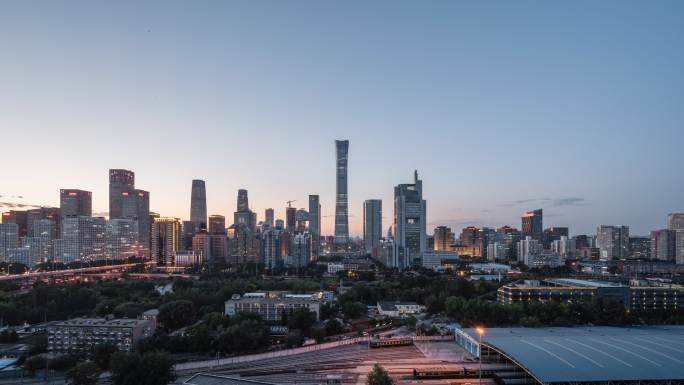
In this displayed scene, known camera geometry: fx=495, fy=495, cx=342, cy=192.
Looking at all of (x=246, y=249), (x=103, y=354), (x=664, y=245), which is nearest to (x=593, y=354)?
(x=103, y=354)

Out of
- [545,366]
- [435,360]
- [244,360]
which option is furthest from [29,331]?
[545,366]

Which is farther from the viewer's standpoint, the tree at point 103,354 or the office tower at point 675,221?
the office tower at point 675,221

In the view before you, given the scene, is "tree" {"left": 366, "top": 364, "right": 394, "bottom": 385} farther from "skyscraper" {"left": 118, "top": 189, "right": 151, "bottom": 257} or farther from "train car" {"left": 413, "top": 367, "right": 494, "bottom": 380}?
"skyscraper" {"left": 118, "top": 189, "right": 151, "bottom": 257}

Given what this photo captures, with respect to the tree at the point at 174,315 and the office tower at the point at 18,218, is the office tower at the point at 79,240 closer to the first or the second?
the office tower at the point at 18,218

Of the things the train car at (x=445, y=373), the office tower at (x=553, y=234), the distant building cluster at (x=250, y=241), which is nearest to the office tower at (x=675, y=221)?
the distant building cluster at (x=250, y=241)

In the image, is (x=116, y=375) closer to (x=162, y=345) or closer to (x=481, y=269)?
(x=162, y=345)

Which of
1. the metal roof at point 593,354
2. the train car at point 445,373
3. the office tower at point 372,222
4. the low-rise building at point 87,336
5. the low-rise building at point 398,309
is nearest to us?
the metal roof at point 593,354

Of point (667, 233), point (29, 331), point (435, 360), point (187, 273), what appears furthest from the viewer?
point (667, 233)

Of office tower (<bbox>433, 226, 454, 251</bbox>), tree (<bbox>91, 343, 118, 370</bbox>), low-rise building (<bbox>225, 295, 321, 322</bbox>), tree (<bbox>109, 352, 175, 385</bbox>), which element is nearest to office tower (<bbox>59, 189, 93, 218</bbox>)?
office tower (<bbox>433, 226, 454, 251</bbox>)
